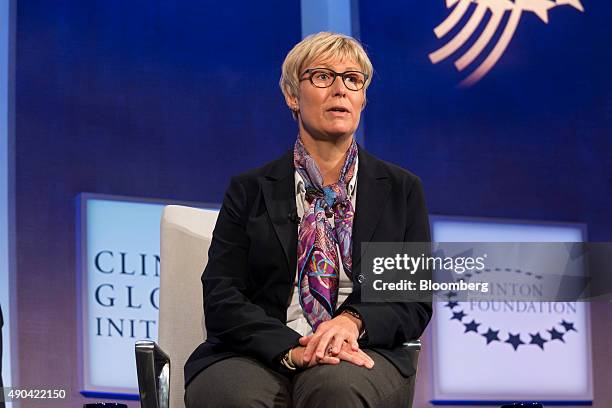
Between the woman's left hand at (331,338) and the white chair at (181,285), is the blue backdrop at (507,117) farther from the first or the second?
the woman's left hand at (331,338)

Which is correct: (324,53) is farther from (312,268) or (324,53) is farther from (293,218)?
(312,268)

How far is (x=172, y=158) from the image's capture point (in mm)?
3959

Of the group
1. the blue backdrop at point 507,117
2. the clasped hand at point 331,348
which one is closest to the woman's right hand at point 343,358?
the clasped hand at point 331,348

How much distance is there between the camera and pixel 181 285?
2703mm

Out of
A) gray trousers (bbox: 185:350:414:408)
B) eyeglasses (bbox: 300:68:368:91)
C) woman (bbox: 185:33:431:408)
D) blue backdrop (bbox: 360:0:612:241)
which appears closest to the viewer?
gray trousers (bbox: 185:350:414:408)

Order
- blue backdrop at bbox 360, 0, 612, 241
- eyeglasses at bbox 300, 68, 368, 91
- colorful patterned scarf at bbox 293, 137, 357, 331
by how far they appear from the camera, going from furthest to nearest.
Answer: blue backdrop at bbox 360, 0, 612, 241, eyeglasses at bbox 300, 68, 368, 91, colorful patterned scarf at bbox 293, 137, 357, 331

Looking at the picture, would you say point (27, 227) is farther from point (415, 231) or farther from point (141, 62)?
point (415, 231)

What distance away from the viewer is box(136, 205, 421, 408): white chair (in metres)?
2.64

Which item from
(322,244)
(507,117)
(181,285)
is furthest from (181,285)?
(507,117)

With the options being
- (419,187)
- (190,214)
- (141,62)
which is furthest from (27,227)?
(419,187)

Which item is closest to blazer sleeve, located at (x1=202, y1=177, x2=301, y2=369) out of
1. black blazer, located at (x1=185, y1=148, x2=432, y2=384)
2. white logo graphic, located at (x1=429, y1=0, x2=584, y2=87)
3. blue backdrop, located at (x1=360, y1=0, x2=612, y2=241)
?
black blazer, located at (x1=185, y1=148, x2=432, y2=384)

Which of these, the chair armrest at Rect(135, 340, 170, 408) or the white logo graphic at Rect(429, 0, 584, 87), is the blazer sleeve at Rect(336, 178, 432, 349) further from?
the white logo graphic at Rect(429, 0, 584, 87)

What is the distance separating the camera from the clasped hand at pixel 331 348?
2160 millimetres

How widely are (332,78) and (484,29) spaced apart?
205 centimetres
